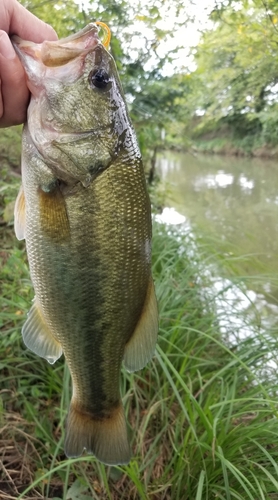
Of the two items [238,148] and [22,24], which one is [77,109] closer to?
[22,24]

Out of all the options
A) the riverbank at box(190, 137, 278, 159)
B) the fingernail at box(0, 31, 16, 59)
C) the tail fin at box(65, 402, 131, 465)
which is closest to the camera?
the fingernail at box(0, 31, 16, 59)

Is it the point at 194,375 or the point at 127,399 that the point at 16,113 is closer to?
the point at 127,399

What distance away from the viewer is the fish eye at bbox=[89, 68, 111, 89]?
124 cm

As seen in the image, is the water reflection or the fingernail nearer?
the fingernail

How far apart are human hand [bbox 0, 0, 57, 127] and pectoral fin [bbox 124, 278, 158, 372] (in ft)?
2.34

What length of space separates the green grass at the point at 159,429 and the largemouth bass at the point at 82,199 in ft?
2.43

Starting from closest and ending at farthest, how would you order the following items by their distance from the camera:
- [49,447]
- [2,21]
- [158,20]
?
1. [2,21]
2. [49,447]
3. [158,20]

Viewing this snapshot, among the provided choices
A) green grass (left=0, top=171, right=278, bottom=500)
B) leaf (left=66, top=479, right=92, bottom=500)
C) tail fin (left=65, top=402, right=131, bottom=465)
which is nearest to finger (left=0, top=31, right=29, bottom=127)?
tail fin (left=65, top=402, right=131, bottom=465)

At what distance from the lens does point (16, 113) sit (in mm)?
1244

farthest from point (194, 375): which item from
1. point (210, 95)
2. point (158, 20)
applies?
point (210, 95)

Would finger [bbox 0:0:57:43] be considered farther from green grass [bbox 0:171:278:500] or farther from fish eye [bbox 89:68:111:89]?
green grass [bbox 0:171:278:500]

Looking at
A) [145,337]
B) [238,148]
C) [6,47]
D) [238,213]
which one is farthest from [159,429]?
[238,148]

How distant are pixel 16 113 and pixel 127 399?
1.74 metres

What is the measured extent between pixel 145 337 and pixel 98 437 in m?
0.43
